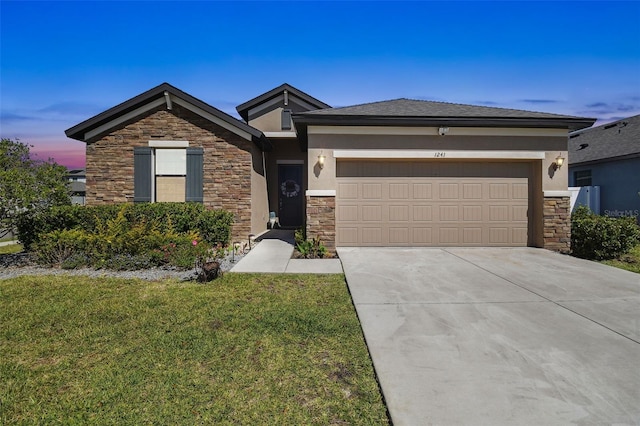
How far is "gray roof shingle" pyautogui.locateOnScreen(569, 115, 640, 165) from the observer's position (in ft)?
48.8

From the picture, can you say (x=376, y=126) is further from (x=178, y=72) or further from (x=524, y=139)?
(x=178, y=72)

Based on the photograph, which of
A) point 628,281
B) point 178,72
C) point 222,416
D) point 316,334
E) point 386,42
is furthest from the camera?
point 178,72

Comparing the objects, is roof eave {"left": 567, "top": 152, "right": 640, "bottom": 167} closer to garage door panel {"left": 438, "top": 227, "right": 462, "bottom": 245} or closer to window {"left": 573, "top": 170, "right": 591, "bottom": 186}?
window {"left": 573, "top": 170, "right": 591, "bottom": 186}

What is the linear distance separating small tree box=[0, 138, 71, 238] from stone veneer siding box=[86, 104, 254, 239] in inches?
102

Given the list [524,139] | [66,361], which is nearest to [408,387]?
[66,361]

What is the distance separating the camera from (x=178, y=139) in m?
10.2

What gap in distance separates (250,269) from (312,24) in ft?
26.5

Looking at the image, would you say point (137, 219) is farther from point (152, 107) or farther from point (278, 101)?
point (278, 101)

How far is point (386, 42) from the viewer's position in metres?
11.3

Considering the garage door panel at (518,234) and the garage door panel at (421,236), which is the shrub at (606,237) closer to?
the garage door panel at (518,234)

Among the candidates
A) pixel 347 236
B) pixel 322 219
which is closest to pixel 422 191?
pixel 347 236

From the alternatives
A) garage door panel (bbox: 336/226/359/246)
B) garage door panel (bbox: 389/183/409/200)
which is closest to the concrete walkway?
garage door panel (bbox: 336/226/359/246)

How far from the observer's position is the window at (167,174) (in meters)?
10.2

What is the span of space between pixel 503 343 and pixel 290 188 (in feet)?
38.2
